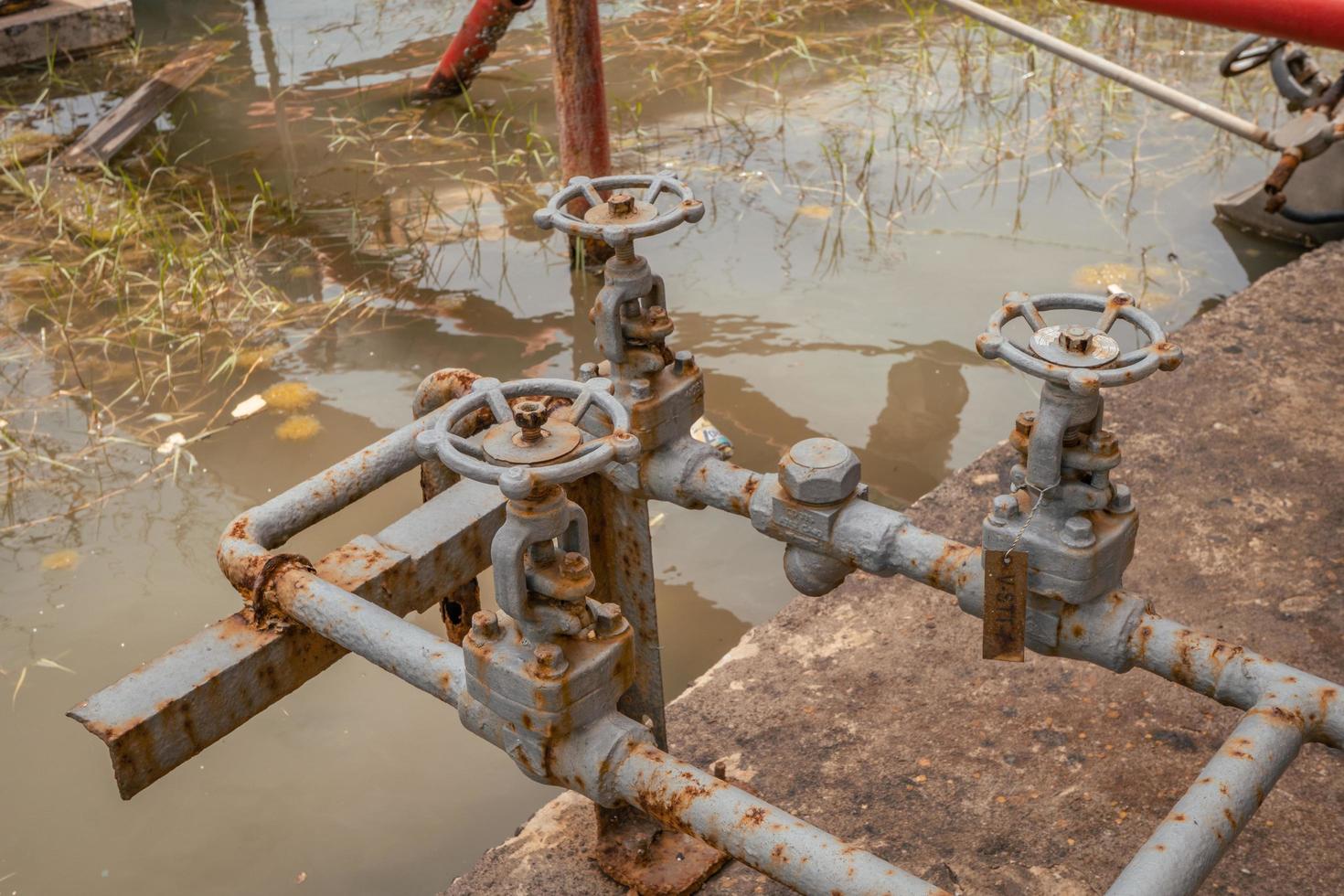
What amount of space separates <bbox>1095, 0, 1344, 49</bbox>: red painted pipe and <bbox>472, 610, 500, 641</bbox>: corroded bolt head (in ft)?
5.46

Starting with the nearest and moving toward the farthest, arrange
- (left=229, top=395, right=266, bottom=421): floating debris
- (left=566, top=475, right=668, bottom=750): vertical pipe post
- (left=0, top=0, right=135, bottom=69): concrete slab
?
(left=566, top=475, right=668, bottom=750): vertical pipe post < (left=229, top=395, right=266, bottom=421): floating debris < (left=0, top=0, right=135, bottom=69): concrete slab

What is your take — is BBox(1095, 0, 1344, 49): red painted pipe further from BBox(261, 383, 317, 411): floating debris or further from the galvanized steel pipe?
BBox(261, 383, 317, 411): floating debris

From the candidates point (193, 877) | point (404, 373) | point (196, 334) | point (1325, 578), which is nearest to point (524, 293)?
point (404, 373)

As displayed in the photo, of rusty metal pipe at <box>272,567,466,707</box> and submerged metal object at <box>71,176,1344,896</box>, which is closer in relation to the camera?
submerged metal object at <box>71,176,1344,896</box>

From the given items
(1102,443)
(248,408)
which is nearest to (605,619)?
(1102,443)

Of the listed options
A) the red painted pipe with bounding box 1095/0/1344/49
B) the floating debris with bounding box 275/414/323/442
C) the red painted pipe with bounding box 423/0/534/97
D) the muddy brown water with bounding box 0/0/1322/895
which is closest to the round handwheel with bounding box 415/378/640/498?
the muddy brown water with bounding box 0/0/1322/895

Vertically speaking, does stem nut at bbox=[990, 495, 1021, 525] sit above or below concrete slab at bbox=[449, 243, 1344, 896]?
above

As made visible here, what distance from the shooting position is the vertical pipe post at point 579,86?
3707 mm

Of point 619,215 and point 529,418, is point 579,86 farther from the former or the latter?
point 529,418

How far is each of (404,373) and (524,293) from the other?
54 centimetres

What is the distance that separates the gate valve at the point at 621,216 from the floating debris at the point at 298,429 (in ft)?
6.35

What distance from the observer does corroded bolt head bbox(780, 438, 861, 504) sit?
60.4 inches

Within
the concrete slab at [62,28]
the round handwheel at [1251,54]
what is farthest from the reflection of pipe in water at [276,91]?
the round handwheel at [1251,54]

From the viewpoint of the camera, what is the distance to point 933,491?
2770 mm
